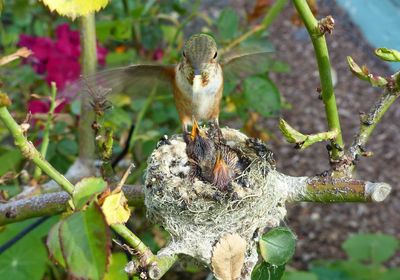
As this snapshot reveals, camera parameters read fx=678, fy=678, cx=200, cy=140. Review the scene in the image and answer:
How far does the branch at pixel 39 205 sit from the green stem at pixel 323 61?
1.28 feet

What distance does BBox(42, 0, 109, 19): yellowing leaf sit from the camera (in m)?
0.86

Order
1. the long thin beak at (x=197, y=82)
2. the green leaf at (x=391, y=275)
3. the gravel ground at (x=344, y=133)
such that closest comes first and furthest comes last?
the long thin beak at (x=197, y=82)
the green leaf at (x=391, y=275)
the gravel ground at (x=344, y=133)

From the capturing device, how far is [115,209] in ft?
2.66

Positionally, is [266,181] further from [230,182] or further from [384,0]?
[384,0]

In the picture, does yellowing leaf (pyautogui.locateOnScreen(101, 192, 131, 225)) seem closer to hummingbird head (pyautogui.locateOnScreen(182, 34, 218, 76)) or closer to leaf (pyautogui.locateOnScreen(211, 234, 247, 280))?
leaf (pyautogui.locateOnScreen(211, 234, 247, 280))

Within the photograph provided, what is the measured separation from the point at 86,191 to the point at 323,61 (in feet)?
1.41

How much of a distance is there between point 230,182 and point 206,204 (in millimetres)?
78

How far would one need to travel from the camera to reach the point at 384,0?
3715 millimetres

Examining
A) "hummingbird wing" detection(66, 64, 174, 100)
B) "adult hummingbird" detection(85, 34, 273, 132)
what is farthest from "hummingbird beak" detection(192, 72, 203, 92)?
"hummingbird wing" detection(66, 64, 174, 100)

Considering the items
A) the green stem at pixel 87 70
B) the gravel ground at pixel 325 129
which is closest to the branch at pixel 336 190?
the green stem at pixel 87 70

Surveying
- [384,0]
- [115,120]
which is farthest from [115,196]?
[384,0]

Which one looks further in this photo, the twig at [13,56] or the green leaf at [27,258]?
the green leaf at [27,258]

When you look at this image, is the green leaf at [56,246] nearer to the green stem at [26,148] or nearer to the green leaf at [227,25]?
the green stem at [26,148]

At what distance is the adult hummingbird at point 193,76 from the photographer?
1581 millimetres
